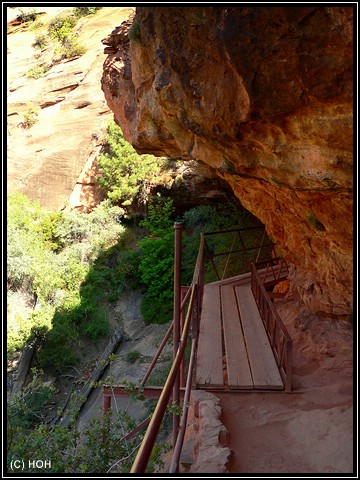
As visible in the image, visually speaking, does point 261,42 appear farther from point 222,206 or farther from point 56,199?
point 56,199

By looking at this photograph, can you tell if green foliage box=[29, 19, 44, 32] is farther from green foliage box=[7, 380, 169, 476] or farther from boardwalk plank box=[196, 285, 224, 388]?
green foliage box=[7, 380, 169, 476]

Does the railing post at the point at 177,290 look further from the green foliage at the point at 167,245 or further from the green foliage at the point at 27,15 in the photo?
the green foliage at the point at 27,15

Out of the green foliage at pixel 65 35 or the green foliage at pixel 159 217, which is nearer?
the green foliage at pixel 159 217

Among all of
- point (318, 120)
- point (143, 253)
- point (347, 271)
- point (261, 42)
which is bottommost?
point (143, 253)

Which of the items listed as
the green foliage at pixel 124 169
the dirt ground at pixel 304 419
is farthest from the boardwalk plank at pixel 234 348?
the green foliage at pixel 124 169

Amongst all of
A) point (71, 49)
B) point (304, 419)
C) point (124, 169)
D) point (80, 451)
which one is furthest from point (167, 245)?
point (71, 49)

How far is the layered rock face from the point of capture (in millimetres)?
3090

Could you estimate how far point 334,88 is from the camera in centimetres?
305

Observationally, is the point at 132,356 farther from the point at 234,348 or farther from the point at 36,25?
the point at 36,25

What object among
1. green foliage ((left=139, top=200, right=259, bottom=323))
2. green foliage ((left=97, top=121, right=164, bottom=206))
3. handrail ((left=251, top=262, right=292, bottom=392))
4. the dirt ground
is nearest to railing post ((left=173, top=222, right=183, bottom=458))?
the dirt ground

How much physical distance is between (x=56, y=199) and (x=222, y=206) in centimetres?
742

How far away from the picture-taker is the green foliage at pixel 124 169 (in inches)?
637

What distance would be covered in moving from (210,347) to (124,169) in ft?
40.7
